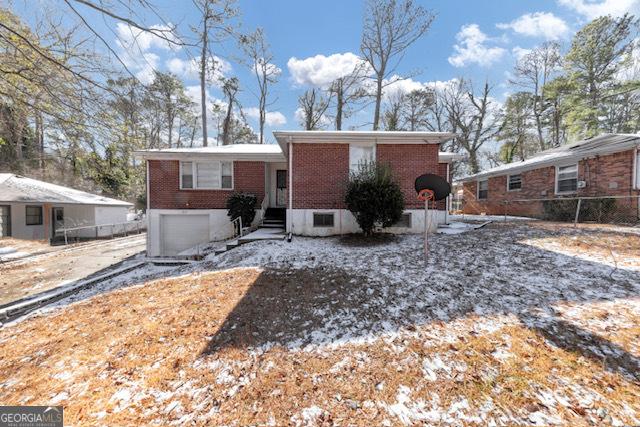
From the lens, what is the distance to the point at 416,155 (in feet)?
29.4

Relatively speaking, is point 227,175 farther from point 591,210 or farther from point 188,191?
point 591,210

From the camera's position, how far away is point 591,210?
10445 mm

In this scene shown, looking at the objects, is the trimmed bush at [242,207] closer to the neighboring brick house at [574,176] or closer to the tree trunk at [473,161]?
the neighboring brick house at [574,176]

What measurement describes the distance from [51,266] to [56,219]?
11.6 m

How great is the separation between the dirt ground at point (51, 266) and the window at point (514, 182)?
21191 mm

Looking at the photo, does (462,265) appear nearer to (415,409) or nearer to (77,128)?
(415,409)

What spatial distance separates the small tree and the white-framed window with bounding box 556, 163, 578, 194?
1023cm

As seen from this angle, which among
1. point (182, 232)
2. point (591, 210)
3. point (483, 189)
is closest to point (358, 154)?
point (182, 232)

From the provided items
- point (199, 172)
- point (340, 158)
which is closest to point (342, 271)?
point (340, 158)

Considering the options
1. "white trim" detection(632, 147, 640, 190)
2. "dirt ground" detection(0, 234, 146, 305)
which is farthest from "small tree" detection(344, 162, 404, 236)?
"white trim" detection(632, 147, 640, 190)

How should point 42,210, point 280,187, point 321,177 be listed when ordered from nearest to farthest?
point 321,177
point 280,187
point 42,210

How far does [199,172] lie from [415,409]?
11.4 meters

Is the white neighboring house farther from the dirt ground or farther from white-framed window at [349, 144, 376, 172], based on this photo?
white-framed window at [349, 144, 376, 172]

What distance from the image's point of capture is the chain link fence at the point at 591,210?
364 inches
